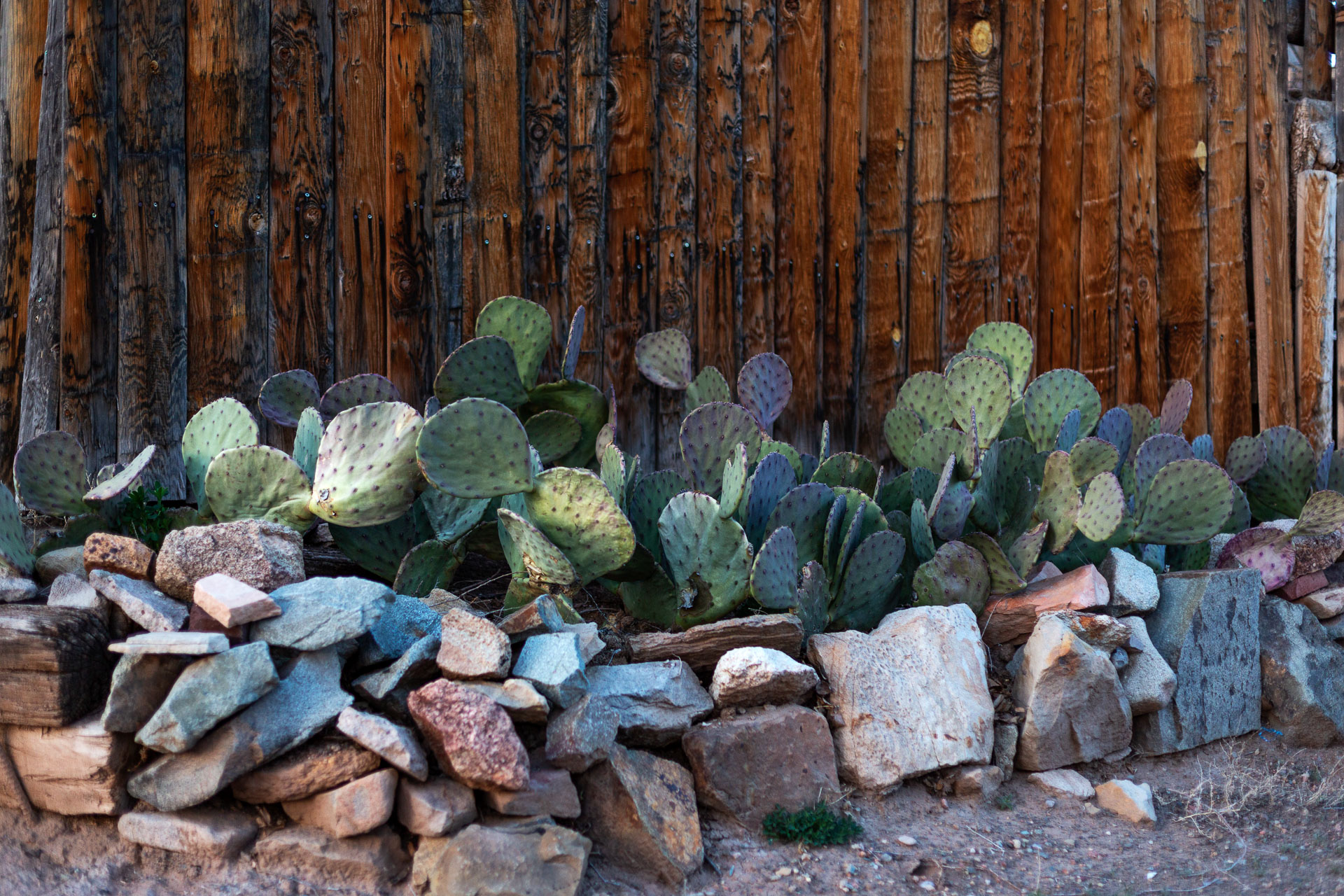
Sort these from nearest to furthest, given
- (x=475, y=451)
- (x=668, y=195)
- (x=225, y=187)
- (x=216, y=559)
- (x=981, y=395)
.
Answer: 1. (x=216, y=559)
2. (x=475, y=451)
3. (x=225, y=187)
4. (x=981, y=395)
5. (x=668, y=195)

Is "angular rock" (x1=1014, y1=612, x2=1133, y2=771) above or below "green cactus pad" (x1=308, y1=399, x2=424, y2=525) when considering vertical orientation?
below

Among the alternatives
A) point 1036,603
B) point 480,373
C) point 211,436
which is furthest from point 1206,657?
point 211,436

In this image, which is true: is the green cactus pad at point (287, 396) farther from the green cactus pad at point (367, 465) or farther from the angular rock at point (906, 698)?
the angular rock at point (906, 698)

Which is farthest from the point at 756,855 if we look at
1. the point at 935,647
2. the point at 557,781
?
the point at 935,647

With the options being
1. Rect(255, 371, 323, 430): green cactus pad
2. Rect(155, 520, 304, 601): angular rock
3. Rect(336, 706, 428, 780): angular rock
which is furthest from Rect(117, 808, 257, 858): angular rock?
Rect(255, 371, 323, 430): green cactus pad

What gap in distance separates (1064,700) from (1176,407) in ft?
5.08

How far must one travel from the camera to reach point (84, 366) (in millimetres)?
3240

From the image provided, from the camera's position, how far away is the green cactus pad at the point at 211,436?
2930 mm

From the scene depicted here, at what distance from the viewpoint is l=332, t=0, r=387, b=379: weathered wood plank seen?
3.36m

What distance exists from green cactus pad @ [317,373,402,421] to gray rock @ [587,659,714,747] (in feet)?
3.76

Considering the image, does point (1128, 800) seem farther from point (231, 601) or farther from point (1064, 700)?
point (231, 601)

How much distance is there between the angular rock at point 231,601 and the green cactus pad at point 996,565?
1.96m

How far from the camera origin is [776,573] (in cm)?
279

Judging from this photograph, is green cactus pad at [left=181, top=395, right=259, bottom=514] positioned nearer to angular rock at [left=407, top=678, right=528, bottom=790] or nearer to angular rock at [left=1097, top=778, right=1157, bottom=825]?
angular rock at [left=407, top=678, right=528, bottom=790]
